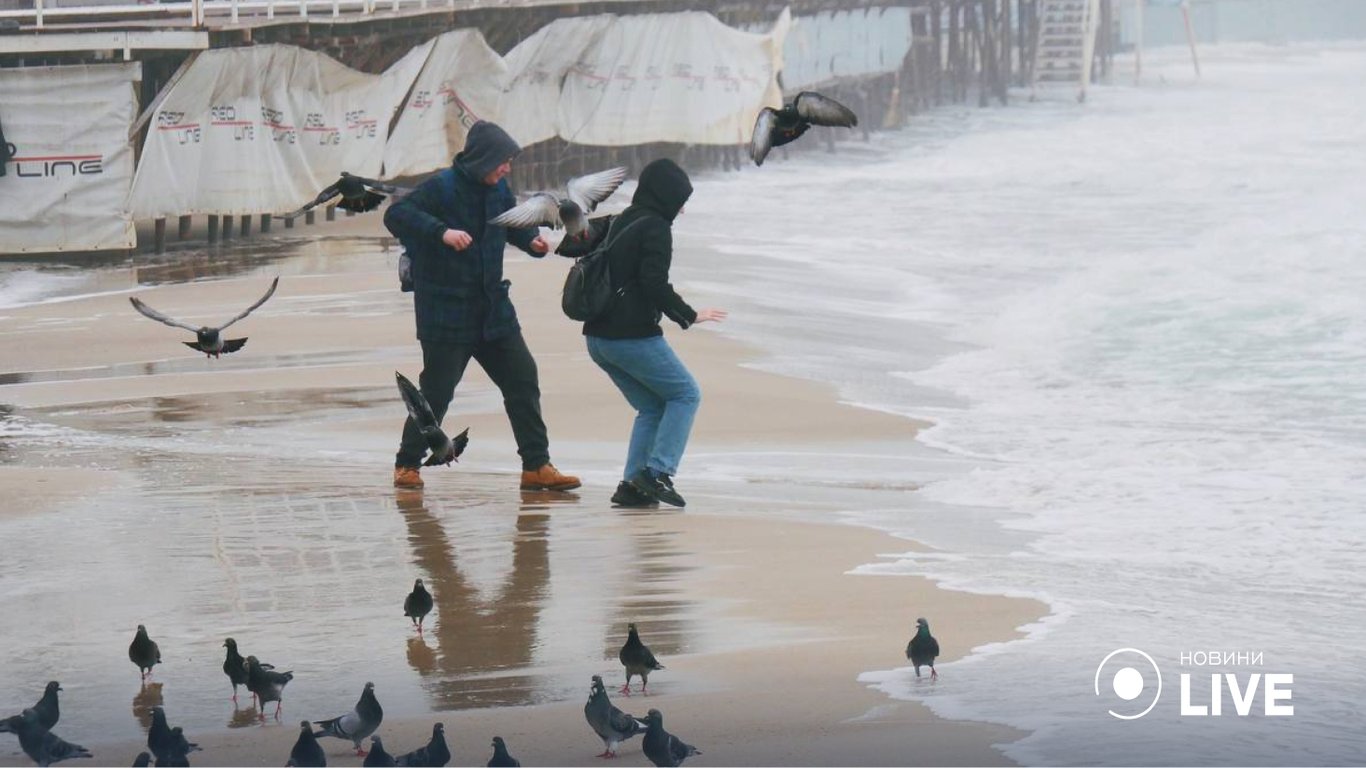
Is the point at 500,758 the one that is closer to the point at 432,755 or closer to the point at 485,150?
the point at 432,755

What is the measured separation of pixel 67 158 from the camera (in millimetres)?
18891

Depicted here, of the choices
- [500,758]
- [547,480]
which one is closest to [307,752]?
[500,758]

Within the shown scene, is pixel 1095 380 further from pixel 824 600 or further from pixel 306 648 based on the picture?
pixel 306 648

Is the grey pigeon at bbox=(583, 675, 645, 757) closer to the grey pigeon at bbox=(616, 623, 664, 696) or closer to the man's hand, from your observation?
the grey pigeon at bbox=(616, 623, 664, 696)

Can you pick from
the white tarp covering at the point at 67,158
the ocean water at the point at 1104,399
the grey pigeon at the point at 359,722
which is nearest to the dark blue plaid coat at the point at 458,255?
the ocean water at the point at 1104,399

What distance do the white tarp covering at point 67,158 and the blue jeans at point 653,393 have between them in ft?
38.3

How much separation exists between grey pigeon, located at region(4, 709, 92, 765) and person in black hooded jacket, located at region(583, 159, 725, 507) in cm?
337

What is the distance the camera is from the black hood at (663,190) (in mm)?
8070

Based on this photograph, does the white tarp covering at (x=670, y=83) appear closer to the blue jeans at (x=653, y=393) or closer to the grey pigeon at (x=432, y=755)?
the blue jeans at (x=653, y=393)

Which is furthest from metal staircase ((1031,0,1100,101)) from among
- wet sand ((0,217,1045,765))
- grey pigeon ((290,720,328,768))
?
grey pigeon ((290,720,328,768))

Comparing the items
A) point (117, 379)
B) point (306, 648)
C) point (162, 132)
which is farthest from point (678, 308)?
point (162, 132)

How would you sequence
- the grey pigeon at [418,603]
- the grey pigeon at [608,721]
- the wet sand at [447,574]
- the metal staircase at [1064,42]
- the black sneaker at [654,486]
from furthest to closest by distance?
the metal staircase at [1064,42], the black sneaker at [654,486], the grey pigeon at [418,603], the wet sand at [447,574], the grey pigeon at [608,721]

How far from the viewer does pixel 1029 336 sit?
675 inches

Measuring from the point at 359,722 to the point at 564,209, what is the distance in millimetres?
3162
